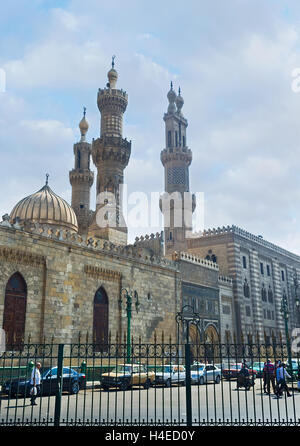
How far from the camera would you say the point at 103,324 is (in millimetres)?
21000

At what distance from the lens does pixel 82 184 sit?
33.8 meters

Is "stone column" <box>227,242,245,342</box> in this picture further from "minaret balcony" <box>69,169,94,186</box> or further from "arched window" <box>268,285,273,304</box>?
"minaret balcony" <box>69,169,94,186</box>

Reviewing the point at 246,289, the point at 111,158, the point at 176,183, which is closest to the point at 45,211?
the point at 111,158

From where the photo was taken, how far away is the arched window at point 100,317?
20562 mm

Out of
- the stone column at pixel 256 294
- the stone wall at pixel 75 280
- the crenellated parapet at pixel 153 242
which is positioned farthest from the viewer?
the stone column at pixel 256 294

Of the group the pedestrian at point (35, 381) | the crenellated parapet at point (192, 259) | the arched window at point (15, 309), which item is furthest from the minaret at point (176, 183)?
the pedestrian at point (35, 381)

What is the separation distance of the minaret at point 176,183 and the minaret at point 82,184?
7449mm

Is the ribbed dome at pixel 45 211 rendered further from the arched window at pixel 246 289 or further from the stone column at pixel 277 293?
the stone column at pixel 277 293

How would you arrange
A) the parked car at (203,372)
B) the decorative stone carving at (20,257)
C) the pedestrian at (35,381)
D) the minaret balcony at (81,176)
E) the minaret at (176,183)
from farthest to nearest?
the minaret at (176,183)
the minaret balcony at (81,176)
the decorative stone carving at (20,257)
the parked car at (203,372)
the pedestrian at (35,381)

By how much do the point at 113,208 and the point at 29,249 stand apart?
1002 centimetres

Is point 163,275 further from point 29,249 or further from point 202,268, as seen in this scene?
point 29,249

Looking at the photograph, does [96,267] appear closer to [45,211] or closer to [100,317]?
[100,317]
